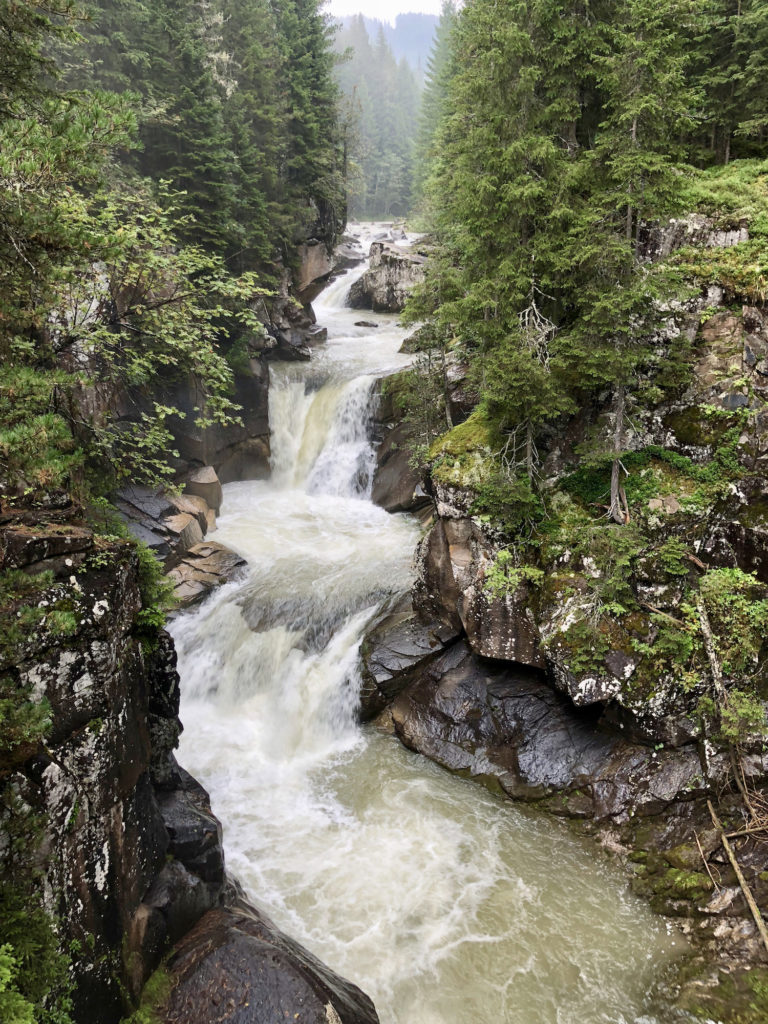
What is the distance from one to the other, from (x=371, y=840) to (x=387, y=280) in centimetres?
2965

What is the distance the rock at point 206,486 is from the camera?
18.5m

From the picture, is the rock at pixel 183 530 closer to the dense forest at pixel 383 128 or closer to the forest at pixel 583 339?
the forest at pixel 583 339

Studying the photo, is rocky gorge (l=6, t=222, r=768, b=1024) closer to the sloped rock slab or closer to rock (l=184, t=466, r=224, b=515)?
the sloped rock slab

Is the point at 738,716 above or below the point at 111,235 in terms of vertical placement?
below

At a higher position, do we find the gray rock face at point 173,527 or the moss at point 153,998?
the gray rock face at point 173,527

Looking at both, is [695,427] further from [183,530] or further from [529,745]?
[183,530]

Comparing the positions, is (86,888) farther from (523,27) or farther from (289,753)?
(523,27)

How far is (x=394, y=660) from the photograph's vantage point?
39.2 feet

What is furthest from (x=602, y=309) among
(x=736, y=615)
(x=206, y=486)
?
(x=206, y=486)

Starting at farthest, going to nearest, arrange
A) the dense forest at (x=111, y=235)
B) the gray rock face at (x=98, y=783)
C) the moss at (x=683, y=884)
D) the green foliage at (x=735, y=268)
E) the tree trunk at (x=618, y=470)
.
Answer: the green foliage at (x=735, y=268)
the tree trunk at (x=618, y=470)
the moss at (x=683, y=884)
the gray rock face at (x=98, y=783)
the dense forest at (x=111, y=235)

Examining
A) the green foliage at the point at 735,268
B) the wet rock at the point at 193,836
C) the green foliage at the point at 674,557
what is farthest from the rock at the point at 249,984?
the green foliage at the point at 735,268

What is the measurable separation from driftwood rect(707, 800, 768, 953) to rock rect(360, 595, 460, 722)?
215 inches

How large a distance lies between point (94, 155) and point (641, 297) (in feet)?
26.2

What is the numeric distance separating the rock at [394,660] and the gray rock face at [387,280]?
23688 millimetres
